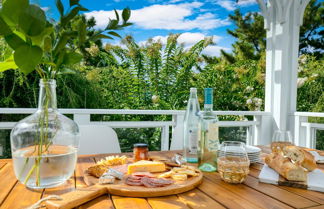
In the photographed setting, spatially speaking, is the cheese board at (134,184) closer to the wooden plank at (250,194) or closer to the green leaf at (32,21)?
the wooden plank at (250,194)

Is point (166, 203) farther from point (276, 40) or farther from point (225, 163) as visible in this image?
point (276, 40)

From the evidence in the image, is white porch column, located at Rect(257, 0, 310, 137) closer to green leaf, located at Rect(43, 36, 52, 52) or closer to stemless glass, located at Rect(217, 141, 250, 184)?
stemless glass, located at Rect(217, 141, 250, 184)

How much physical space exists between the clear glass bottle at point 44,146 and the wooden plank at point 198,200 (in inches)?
13.7

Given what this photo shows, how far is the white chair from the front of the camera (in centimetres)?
152

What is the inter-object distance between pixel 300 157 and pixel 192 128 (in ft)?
1.33

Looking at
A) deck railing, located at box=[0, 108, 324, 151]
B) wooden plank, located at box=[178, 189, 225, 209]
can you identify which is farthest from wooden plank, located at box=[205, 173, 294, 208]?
deck railing, located at box=[0, 108, 324, 151]

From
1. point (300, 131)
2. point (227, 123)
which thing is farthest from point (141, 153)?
point (300, 131)

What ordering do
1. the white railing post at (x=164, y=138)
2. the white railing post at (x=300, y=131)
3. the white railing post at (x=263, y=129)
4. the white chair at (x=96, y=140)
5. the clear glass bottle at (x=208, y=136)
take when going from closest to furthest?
the clear glass bottle at (x=208, y=136) < the white chair at (x=96, y=140) < the white railing post at (x=164, y=138) < the white railing post at (x=300, y=131) < the white railing post at (x=263, y=129)

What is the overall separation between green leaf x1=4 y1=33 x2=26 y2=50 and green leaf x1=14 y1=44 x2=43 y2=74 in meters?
0.01

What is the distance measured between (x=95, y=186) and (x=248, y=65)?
502 cm

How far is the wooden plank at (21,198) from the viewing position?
646 mm

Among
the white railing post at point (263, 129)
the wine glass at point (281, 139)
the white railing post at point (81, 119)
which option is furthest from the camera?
the white railing post at point (263, 129)

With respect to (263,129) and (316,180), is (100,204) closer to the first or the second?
(316,180)

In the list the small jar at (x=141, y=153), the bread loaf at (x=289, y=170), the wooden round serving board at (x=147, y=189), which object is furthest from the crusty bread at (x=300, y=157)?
the small jar at (x=141, y=153)
